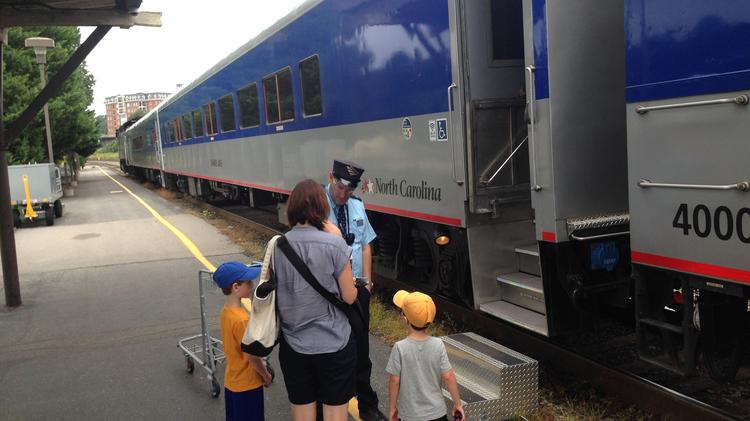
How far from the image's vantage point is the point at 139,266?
980 cm

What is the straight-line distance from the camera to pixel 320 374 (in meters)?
3.20

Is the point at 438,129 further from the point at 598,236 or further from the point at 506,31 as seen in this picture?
the point at 598,236

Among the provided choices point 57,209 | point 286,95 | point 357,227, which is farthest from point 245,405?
Answer: point 57,209

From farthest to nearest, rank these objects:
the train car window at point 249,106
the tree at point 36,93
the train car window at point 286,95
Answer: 1. the tree at point 36,93
2. the train car window at point 249,106
3. the train car window at point 286,95

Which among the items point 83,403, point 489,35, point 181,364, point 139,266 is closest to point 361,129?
point 489,35

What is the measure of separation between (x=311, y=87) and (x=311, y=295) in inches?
201

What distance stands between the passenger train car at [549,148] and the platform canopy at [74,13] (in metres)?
1.90

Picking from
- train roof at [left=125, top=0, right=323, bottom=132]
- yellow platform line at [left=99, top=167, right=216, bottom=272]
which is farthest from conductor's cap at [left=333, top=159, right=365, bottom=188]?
yellow platform line at [left=99, top=167, right=216, bottom=272]

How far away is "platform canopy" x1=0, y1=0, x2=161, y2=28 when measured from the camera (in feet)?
24.6

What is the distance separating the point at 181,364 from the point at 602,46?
4052 millimetres

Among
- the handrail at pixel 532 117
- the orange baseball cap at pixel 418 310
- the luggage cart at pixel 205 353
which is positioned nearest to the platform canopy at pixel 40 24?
the luggage cart at pixel 205 353

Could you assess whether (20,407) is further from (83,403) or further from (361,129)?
(361,129)

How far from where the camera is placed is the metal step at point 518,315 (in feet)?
14.7

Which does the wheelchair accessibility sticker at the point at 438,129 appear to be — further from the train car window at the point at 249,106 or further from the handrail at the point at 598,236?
the train car window at the point at 249,106
